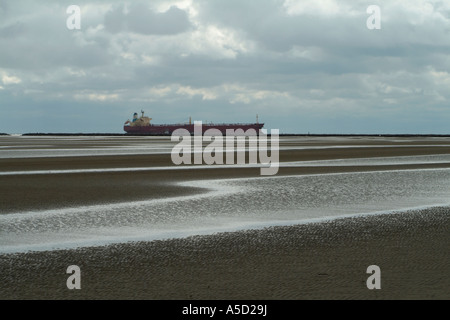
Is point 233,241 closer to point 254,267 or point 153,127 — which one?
point 254,267

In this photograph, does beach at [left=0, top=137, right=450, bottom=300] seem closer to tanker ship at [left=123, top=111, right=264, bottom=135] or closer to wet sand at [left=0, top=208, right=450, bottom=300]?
wet sand at [left=0, top=208, right=450, bottom=300]

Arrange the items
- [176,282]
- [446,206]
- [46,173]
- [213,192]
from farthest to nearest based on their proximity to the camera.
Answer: [46,173] → [213,192] → [446,206] → [176,282]

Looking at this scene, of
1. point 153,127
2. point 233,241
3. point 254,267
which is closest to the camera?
point 254,267

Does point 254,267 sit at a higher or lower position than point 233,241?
lower

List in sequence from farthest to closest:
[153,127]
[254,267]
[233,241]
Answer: [153,127] → [233,241] → [254,267]

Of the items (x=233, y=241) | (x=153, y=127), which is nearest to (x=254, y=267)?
(x=233, y=241)

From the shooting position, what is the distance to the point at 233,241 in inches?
339

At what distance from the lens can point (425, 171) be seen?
2119cm

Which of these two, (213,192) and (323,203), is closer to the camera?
(323,203)
